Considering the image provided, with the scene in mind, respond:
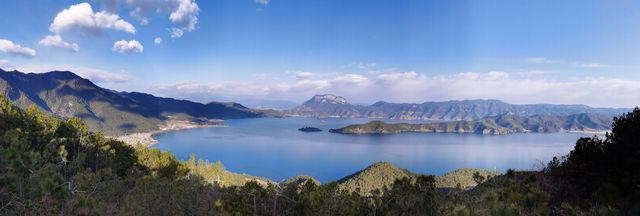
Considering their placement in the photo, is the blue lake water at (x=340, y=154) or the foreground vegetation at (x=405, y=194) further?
the blue lake water at (x=340, y=154)

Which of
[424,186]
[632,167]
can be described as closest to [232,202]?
[424,186]

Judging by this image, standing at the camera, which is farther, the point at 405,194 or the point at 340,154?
the point at 340,154

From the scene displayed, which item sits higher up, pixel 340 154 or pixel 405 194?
pixel 405 194

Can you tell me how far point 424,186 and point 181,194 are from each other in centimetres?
1050

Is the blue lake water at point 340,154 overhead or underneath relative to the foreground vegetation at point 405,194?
underneath

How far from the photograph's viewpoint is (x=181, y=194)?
15.7m

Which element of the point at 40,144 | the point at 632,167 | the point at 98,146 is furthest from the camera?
the point at 98,146

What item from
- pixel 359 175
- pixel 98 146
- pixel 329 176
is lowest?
pixel 329 176

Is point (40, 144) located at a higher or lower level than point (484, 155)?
higher

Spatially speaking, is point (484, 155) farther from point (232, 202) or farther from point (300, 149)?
point (232, 202)

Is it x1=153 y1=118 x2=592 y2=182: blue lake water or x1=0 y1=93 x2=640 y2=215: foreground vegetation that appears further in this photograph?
x1=153 y1=118 x2=592 y2=182: blue lake water

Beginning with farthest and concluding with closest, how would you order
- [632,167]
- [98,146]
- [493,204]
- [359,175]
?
[359,175] < [98,146] < [632,167] < [493,204]

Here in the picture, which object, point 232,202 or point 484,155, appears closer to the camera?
point 232,202

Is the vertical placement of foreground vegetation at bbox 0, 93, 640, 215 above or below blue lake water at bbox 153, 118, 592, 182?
above
